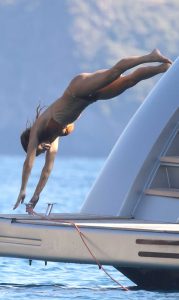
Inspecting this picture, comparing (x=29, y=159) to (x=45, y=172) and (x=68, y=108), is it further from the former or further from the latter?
(x=68, y=108)

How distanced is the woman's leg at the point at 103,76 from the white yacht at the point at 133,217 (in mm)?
1792

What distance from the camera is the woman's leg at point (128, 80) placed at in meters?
18.9

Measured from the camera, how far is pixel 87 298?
19.1 meters

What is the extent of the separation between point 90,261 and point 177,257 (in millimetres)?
1142

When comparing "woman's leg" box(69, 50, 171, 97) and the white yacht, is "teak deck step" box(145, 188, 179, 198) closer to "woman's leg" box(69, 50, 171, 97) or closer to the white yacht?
the white yacht

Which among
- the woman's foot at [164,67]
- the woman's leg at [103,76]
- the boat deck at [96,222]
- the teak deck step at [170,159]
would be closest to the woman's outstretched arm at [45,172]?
the boat deck at [96,222]

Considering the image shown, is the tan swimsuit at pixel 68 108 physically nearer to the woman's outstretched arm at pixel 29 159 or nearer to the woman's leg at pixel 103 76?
the woman's leg at pixel 103 76

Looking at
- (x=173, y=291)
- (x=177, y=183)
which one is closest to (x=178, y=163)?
(x=177, y=183)

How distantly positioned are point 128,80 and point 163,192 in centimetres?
181

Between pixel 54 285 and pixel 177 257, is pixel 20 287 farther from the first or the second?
pixel 177 257

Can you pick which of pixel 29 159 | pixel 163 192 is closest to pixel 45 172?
pixel 29 159

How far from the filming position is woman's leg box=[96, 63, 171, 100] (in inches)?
743

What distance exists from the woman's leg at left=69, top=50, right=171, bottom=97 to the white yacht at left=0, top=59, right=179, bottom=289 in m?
1.79

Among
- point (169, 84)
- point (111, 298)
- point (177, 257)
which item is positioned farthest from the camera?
point (169, 84)
